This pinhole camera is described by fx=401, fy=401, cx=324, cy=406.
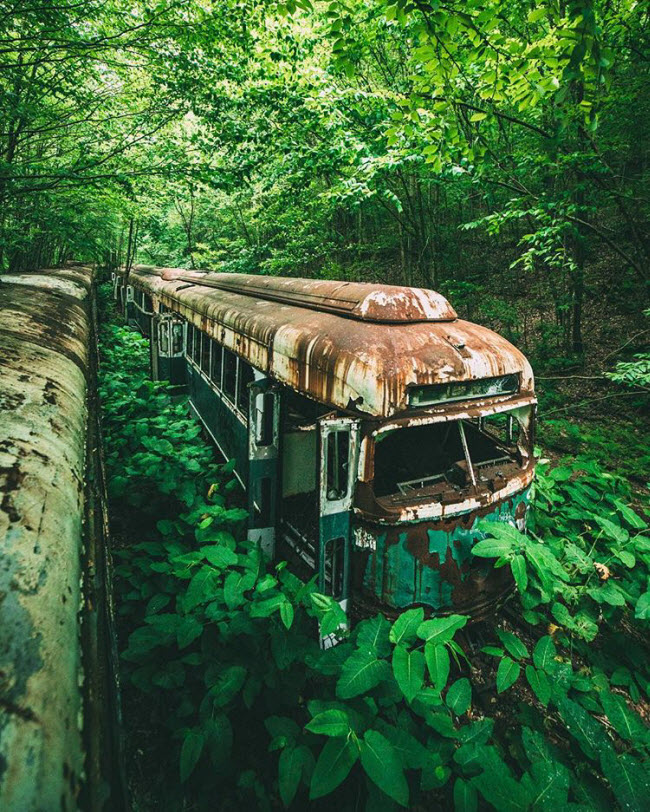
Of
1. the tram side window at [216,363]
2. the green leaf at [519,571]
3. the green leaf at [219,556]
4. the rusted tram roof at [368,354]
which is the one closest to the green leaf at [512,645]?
the green leaf at [519,571]

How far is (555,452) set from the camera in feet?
21.4

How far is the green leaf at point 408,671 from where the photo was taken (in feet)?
5.25

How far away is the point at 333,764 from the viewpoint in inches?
59.2

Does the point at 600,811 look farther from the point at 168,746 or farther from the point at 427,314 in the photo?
the point at 427,314

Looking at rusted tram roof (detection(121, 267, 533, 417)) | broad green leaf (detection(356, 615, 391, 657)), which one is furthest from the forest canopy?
broad green leaf (detection(356, 615, 391, 657))

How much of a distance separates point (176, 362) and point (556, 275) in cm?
1066

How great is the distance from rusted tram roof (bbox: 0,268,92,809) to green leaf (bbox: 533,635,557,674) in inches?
101

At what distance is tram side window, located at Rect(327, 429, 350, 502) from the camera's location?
2592mm

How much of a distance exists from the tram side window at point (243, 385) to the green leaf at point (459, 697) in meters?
3.00

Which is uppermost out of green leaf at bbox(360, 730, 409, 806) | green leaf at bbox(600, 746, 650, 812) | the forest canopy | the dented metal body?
the forest canopy

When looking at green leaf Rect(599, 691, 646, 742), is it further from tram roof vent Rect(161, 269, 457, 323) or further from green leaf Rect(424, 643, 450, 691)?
tram roof vent Rect(161, 269, 457, 323)

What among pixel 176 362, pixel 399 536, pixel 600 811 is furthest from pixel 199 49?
pixel 600 811

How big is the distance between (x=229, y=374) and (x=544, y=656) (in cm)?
387

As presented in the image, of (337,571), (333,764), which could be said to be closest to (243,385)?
(337,571)
